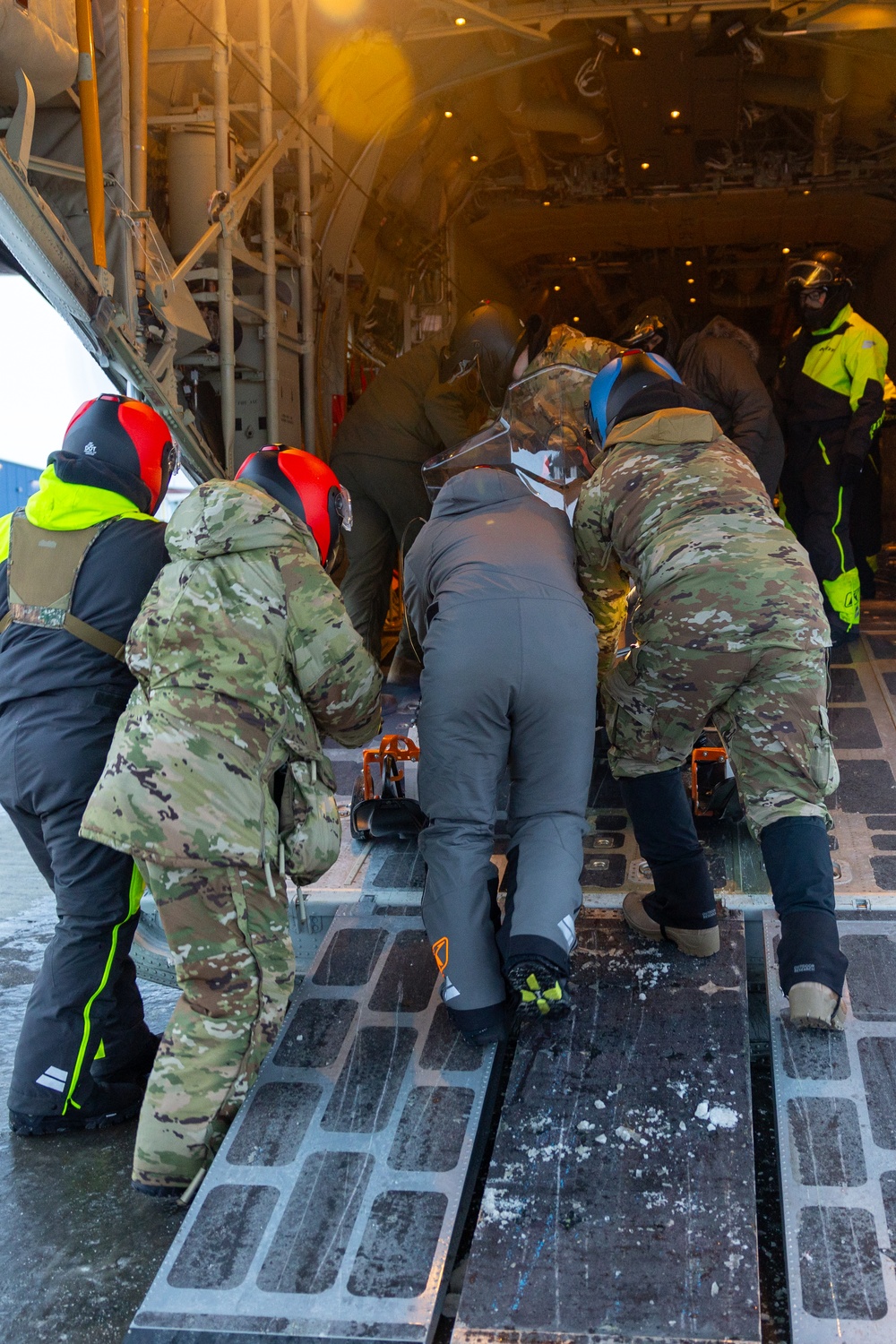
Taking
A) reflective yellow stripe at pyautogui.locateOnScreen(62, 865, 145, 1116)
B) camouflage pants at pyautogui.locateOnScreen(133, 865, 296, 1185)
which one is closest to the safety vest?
reflective yellow stripe at pyautogui.locateOnScreen(62, 865, 145, 1116)

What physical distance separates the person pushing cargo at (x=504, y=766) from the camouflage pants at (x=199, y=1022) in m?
0.46

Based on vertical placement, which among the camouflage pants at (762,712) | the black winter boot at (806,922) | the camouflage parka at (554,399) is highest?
the camouflage parka at (554,399)

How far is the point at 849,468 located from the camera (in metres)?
5.27

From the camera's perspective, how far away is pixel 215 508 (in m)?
2.49

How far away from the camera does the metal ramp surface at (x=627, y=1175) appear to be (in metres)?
1.88

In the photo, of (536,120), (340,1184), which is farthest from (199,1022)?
(536,120)

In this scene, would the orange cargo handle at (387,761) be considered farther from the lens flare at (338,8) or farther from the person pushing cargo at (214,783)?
the lens flare at (338,8)

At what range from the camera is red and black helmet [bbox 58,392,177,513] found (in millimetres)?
2881

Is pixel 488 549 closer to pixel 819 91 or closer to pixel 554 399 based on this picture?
pixel 554 399

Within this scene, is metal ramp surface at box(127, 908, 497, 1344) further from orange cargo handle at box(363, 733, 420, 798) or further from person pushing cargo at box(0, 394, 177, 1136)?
orange cargo handle at box(363, 733, 420, 798)

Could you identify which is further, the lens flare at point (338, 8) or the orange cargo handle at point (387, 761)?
the lens flare at point (338, 8)

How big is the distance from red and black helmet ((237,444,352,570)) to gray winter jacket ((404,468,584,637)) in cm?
29

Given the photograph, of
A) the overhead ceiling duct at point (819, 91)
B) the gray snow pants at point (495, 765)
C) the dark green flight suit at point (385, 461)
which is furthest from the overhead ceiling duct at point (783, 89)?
the gray snow pants at point (495, 765)

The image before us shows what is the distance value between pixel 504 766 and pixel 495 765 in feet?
0.11
